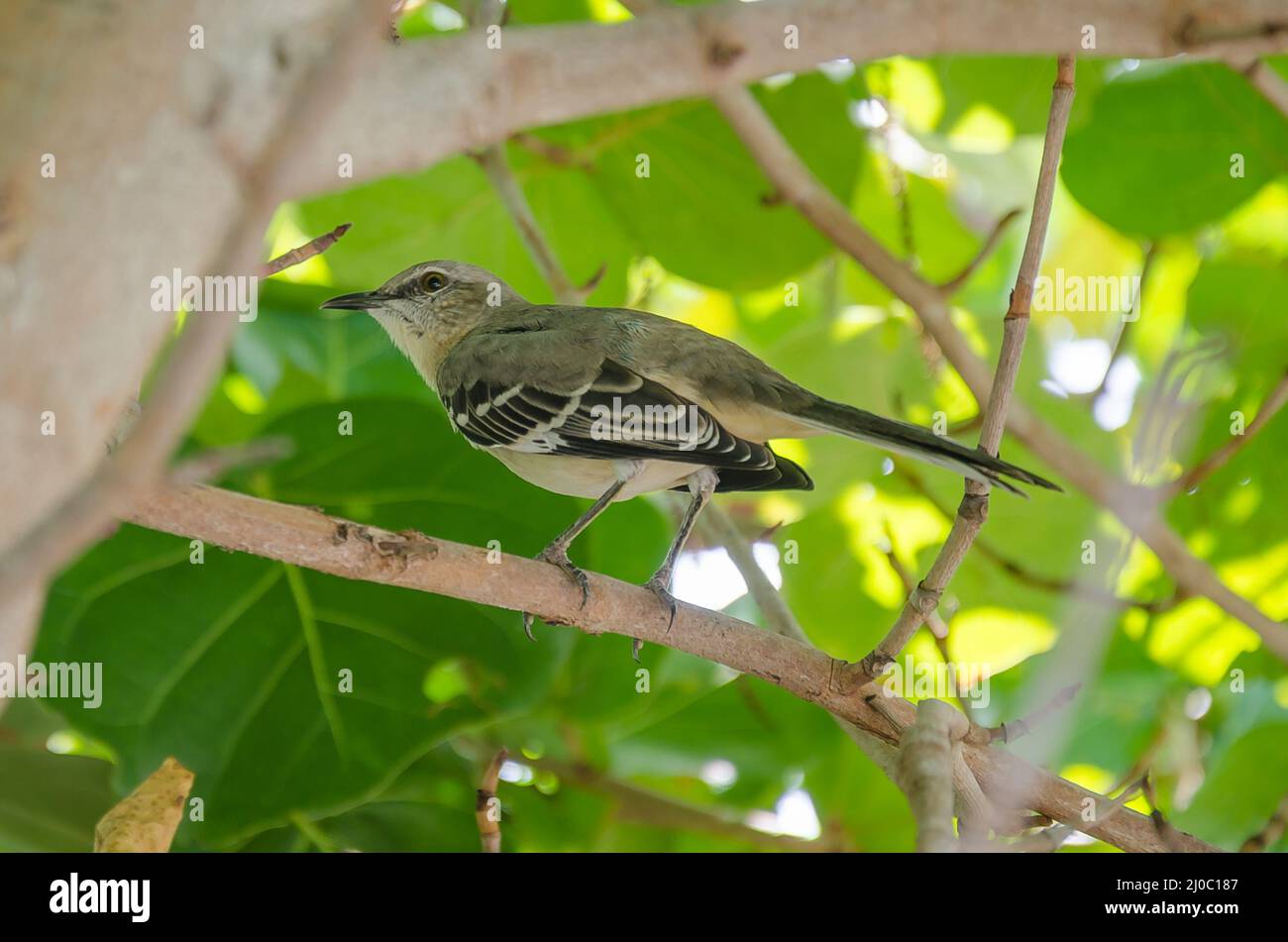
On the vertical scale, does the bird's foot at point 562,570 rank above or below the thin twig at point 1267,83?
below

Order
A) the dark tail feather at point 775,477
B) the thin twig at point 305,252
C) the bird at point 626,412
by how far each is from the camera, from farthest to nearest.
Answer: the dark tail feather at point 775,477
the bird at point 626,412
the thin twig at point 305,252

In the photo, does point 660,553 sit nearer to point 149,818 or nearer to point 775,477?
point 775,477

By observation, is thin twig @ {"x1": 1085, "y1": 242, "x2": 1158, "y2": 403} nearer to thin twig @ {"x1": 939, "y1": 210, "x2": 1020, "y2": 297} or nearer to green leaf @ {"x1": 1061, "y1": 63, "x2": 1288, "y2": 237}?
green leaf @ {"x1": 1061, "y1": 63, "x2": 1288, "y2": 237}

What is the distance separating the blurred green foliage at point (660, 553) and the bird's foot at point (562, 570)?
0.27 ft

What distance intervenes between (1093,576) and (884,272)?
1000 millimetres

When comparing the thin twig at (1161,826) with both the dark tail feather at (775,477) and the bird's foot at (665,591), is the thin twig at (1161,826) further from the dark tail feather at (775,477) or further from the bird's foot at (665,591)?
the dark tail feather at (775,477)

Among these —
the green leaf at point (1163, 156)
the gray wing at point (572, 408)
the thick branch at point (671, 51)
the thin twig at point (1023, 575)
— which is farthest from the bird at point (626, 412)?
the green leaf at point (1163, 156)

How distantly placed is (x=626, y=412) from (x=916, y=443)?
2.50 ft

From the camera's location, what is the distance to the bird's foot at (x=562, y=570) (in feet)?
7.81

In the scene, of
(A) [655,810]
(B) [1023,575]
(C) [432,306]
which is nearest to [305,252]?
(C) [432,306]

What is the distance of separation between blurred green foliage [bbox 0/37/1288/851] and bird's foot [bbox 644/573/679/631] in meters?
0.40

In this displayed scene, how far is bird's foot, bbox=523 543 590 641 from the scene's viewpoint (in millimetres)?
2381

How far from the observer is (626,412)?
2.76 meters

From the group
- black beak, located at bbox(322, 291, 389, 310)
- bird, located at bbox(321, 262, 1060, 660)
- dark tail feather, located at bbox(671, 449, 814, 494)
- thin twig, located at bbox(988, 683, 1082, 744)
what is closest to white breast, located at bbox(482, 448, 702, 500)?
bird, located at bbox(321, 262, 1060, 660)
